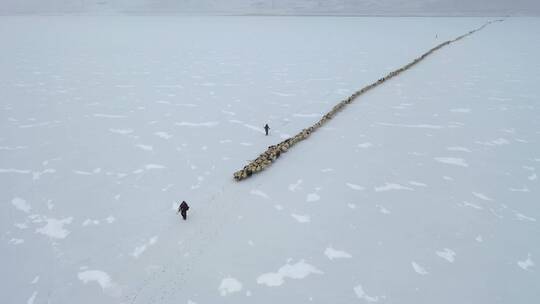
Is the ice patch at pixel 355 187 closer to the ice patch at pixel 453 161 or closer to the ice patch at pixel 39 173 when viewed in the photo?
the ice patch at pixel 453 161

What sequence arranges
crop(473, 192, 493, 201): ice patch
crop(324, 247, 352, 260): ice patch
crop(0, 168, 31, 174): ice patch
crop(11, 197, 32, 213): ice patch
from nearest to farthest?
crop(324, 247, 352, 260): ice patch, crop(11, 197, 32, 213): ice patch, crop(473, 192, 493, 201): ice patch, crop(0, 168, 31, 174): ice patch

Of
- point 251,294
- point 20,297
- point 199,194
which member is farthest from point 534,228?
point 20,297

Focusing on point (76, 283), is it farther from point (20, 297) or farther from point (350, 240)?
point (350, 240)

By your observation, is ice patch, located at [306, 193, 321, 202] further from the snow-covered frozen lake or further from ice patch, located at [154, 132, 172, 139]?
ice patch, located at [154, 132, 172, 139]

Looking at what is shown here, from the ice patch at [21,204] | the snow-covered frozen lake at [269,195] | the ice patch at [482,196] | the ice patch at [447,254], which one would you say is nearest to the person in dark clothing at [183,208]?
the snow-covered frozen lake at [269,195]

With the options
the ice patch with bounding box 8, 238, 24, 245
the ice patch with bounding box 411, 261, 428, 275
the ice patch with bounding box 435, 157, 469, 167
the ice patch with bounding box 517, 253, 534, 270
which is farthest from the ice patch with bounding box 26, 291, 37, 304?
the ice patch with bounding box 435, 157, 469, 167

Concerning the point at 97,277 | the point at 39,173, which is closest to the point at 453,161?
the point at 97,277
